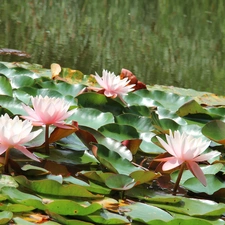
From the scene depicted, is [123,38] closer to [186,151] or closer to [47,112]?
[47,112]

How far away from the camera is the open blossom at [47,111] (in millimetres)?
1517

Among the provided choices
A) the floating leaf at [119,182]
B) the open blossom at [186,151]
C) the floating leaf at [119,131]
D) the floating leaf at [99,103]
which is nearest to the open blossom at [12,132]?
the floating leaf at [119,182]

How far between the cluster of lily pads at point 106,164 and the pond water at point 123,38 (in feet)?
6.26

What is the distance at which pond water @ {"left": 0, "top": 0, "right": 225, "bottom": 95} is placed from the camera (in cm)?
427

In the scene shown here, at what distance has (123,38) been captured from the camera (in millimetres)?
5832

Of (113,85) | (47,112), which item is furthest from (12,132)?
(113,85)

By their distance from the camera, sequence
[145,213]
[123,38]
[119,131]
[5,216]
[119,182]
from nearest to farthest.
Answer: [5,216] < [145,213] < [119,182] < [119,131] < [123,38]

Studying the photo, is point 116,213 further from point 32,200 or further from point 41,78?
point 41,78

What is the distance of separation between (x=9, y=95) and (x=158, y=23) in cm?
557

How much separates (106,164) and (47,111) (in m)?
0.23

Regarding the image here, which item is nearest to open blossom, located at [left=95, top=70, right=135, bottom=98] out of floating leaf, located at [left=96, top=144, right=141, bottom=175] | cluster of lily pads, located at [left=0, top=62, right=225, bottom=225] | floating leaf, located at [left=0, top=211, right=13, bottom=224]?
cluster of lily pads, located at [left=0, top=62, right=225, bottom=225]

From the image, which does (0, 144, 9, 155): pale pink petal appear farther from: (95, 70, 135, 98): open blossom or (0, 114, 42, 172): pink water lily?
(95, 70, 135, 98): open blossom

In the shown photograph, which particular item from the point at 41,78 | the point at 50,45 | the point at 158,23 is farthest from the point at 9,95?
the point at 158,23

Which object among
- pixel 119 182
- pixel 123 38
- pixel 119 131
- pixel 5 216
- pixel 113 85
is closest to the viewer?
pixel 5 216
